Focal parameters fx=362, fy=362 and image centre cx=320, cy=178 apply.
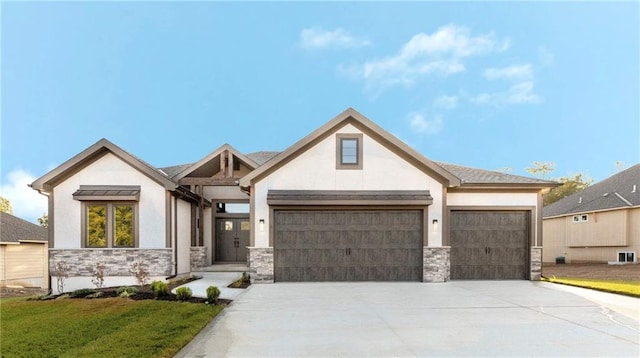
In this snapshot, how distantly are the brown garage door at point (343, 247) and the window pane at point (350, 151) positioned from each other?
1.77 metres

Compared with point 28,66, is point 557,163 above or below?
below

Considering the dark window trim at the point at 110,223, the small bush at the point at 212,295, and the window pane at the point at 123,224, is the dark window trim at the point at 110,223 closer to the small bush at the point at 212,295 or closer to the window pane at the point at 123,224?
the window pane at the point at 123,224

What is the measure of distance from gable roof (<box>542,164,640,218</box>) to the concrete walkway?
20941 millimetres

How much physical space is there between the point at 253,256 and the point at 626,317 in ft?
31.8

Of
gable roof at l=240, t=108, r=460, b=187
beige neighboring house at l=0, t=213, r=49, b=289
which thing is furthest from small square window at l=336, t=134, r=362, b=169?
beige neighboring house at l=0, t=213, r=49, b=289

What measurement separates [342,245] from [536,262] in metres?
6.90

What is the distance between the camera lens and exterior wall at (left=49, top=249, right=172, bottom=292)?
482 inches

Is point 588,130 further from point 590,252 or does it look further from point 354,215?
point 354,215

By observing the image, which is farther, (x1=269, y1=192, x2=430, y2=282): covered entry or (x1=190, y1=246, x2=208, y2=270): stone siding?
(x1=190, y1=246, x2=208, y2=270): stone siding

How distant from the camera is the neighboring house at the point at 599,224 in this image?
65.0 feet

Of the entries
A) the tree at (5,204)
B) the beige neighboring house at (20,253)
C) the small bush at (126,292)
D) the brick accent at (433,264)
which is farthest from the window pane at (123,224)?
the tree at (5,204)

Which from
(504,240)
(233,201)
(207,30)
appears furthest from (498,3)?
(207,30)

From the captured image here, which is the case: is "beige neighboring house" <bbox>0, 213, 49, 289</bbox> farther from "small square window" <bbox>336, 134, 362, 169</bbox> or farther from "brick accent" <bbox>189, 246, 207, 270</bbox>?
"small square window" <bbox>336, 134, 362, 169</bbox>

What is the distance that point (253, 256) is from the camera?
12.1m
